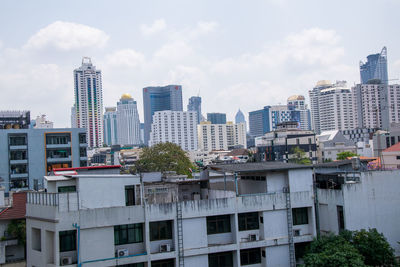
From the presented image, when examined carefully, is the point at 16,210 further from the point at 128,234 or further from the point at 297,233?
the point at 297,233

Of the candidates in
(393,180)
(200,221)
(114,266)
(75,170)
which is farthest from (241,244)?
(75,170)

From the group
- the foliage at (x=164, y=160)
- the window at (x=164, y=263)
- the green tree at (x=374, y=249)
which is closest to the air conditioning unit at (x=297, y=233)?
the green tree at (x=374, y=249)

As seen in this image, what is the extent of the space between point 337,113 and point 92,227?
176 meters

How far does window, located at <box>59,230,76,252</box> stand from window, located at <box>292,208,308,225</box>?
10.5m

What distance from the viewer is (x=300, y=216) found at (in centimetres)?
2114

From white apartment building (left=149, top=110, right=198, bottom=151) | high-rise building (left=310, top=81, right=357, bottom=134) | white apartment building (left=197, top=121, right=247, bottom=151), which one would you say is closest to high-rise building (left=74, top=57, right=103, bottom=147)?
white apartment building (left=149, top=110, right=198, bottom=151)

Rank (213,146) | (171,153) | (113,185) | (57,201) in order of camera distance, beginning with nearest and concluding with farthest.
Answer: (57,201) → (113,185) → (171,153) → (213,146)

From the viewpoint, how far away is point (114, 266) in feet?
58.3

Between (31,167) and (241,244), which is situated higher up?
(31,167)

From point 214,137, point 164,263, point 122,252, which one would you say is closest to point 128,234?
point 122,252

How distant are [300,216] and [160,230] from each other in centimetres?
710

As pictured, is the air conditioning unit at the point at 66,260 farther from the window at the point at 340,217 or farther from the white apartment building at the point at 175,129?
the white apartment building at the point at 175,129

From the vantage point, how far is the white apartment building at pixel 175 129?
192m

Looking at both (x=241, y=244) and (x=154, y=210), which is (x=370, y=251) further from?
(x=154, y=210)
